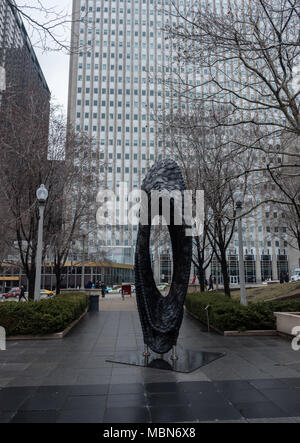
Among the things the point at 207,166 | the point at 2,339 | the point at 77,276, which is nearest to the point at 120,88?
the point at 77,276

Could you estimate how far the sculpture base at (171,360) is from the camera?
6742 mm

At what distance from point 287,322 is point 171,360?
4690 mm

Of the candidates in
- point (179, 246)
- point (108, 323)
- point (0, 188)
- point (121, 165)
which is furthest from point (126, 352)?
point (121, 165)

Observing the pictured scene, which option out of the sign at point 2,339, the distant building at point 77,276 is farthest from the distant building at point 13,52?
the distant building at point 77,276

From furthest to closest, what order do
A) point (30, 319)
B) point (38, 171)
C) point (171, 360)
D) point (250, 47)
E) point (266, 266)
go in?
1. point (266, 266)
2. point (38, 171)
3. point (30, 319)
4. point (250, 47)
5. point (171, 360)

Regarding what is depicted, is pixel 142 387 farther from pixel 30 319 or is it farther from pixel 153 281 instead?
pixel 30 319

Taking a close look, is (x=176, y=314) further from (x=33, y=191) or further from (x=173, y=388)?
(x=33, y=191)

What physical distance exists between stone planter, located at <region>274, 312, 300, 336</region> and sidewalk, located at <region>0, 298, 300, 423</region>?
0.71 meters

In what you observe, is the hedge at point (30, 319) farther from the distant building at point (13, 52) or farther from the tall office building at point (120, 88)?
the tall office building at point (120, 88)

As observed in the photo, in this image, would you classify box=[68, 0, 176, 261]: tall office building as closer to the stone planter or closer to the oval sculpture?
the stone planter

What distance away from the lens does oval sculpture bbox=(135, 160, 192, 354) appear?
292 inches

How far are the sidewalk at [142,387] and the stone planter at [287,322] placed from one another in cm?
71

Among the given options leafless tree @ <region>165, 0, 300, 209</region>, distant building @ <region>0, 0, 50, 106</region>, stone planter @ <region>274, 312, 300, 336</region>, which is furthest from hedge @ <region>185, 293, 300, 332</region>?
distant building @ <region>0, 0, 50, 106</region>

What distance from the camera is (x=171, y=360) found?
7363 mm
